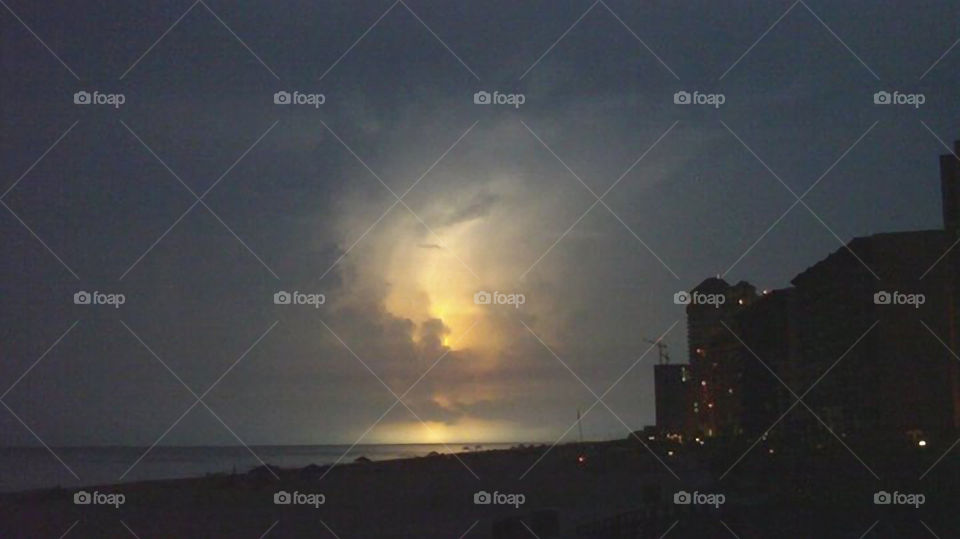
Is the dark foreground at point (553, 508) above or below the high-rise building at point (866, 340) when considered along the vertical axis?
below

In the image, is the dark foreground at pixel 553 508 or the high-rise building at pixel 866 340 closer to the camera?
the dark foreground at pixel 553 508

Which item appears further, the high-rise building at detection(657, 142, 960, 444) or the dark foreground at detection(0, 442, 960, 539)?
the high-rise building at detection(657, 142, 960, 444)

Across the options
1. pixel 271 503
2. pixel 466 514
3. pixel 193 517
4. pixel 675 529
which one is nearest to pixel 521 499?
pixel 466 514

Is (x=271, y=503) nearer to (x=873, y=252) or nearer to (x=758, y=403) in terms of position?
(x=873, y=252)

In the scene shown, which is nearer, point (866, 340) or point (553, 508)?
point (553, 508)

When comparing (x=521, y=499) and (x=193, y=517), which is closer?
(x=193, y=517)

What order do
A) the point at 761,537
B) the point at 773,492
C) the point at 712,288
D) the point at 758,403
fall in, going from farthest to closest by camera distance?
the point at 712,288 < the point at 758,403 < the point at 773,492 < the point at 761,537

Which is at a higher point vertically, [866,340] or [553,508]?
[866,340]

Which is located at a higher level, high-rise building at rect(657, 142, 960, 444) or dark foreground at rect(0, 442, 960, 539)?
high-rise building at rect(657, 142, 960, 444)
